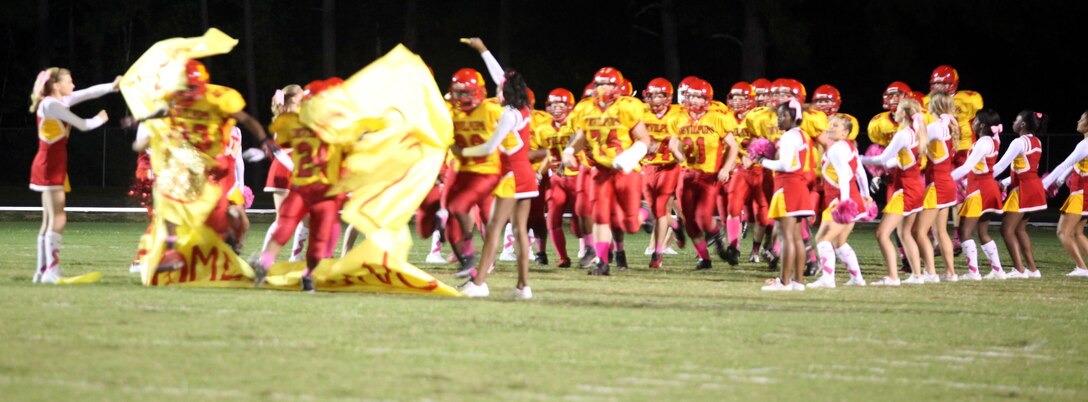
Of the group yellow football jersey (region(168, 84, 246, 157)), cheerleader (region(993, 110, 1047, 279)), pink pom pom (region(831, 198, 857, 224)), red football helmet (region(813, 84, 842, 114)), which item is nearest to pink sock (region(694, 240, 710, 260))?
red football helmet (region(813, 84, 842, 114))

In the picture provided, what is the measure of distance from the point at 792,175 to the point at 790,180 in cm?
5

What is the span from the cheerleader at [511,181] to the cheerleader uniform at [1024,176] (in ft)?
18.9

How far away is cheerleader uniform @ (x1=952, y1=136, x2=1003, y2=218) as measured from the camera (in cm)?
1594

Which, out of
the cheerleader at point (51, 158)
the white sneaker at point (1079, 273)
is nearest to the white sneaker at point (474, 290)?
the cheerleader at point (51, 158)

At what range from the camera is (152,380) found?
7.76 metres

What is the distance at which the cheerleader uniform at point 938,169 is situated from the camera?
49.1ft

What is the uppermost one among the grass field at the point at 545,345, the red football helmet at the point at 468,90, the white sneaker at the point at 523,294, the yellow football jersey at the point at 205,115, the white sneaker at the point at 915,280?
the red football helmet at the point at 468,90

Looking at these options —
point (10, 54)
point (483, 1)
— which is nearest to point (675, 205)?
point (483, 1)

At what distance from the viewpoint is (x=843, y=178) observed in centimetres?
1367

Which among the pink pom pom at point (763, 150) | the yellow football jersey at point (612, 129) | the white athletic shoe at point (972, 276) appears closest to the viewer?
the pink pom pom at point (763, 150)

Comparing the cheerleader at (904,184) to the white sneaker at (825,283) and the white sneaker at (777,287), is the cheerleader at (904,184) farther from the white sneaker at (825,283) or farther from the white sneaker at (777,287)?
the white sneaker at (777,287)

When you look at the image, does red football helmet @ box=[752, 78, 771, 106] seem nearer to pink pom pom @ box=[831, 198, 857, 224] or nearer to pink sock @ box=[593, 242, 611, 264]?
pink sock @ box=[593, 242, 611, 264]

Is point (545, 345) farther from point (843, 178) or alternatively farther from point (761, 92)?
point (761, 92)

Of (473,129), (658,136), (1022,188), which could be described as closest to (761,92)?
(658,136)
